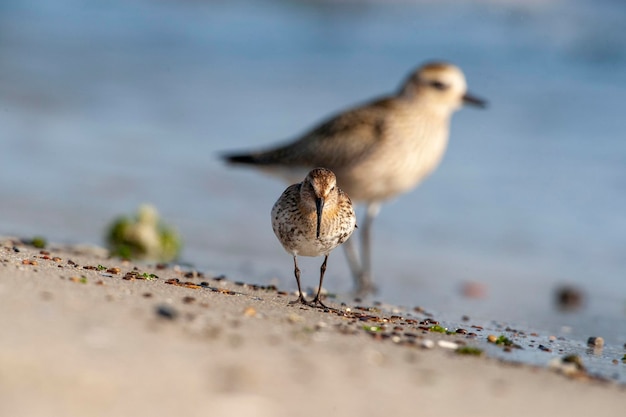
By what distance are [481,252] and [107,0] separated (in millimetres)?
20076

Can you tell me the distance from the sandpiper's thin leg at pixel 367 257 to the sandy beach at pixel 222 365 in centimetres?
276

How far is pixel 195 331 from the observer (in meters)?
4.76

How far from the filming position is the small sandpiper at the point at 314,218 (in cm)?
641

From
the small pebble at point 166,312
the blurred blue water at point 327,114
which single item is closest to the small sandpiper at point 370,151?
the blurred blue water at point 327,114

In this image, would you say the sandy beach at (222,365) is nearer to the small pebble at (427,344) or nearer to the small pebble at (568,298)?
the small pebble at (427,344)

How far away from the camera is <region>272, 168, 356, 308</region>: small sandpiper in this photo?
641cm

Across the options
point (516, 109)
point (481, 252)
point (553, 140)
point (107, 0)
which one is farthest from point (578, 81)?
point (107, 0)

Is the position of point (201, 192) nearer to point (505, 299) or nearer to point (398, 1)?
point (505, 299)

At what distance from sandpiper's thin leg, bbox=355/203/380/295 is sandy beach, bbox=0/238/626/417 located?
9.04ft

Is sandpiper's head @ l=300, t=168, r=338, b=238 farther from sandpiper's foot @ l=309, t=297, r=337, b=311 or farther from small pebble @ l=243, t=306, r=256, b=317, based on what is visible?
small pebble @ l=243, t=306, r=256, b=317

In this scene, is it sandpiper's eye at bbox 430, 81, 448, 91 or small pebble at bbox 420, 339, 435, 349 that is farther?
sandpiper's eye at bbox 430, 81, 448, 91

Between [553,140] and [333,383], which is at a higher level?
[553,140]

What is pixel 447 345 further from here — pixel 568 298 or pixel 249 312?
pixel 568 298

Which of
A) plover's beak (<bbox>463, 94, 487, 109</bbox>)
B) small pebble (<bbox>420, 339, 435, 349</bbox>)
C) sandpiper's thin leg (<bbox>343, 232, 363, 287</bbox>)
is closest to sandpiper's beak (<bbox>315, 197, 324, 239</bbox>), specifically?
small pebble (<bbox>420, 339, 435, 349</bbox>)
